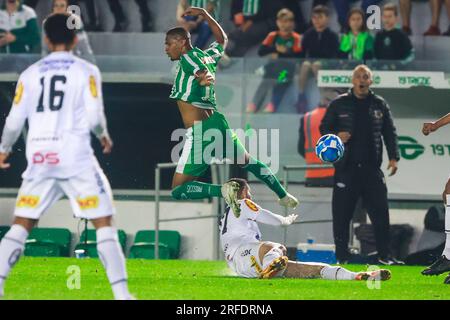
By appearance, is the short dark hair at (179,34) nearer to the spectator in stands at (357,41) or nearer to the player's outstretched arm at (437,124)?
the player's outstretched arm at (437,124)

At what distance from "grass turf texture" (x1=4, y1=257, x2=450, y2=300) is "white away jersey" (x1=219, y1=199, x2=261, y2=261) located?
0.36 metres

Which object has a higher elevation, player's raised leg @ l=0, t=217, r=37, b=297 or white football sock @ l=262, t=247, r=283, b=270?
player's raised leg @ l=0, t=217, r=37, b=297

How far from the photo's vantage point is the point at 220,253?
19.9 meters

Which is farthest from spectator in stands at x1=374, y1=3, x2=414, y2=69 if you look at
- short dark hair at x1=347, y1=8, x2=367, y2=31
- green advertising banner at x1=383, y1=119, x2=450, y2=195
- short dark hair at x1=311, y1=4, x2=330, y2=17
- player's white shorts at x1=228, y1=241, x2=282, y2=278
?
player's white shorts at x1=228, y1=241, x2=282, y2=278

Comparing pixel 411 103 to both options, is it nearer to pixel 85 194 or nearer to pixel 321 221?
pixel 321 221

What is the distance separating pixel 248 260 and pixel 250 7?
903 centimetres

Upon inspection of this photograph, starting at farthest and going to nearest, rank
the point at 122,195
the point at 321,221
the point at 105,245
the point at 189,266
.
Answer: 1. the point at 122,195
2. the point at 321,221
3. the point at 189,266
4. the point at 105,245

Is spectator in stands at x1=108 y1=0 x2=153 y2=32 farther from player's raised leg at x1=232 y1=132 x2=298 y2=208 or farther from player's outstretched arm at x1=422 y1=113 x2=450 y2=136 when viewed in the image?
player's outstretched arm at x1=422 y1=113 x2=450 y2=136

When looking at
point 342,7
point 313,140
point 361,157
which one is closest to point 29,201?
point 361,157

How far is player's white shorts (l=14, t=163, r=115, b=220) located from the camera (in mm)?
10016

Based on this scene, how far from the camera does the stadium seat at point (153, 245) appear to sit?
2002 cm

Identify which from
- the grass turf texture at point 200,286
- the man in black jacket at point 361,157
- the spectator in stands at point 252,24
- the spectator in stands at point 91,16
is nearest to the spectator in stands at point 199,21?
the spectator in stands at point 252,24
